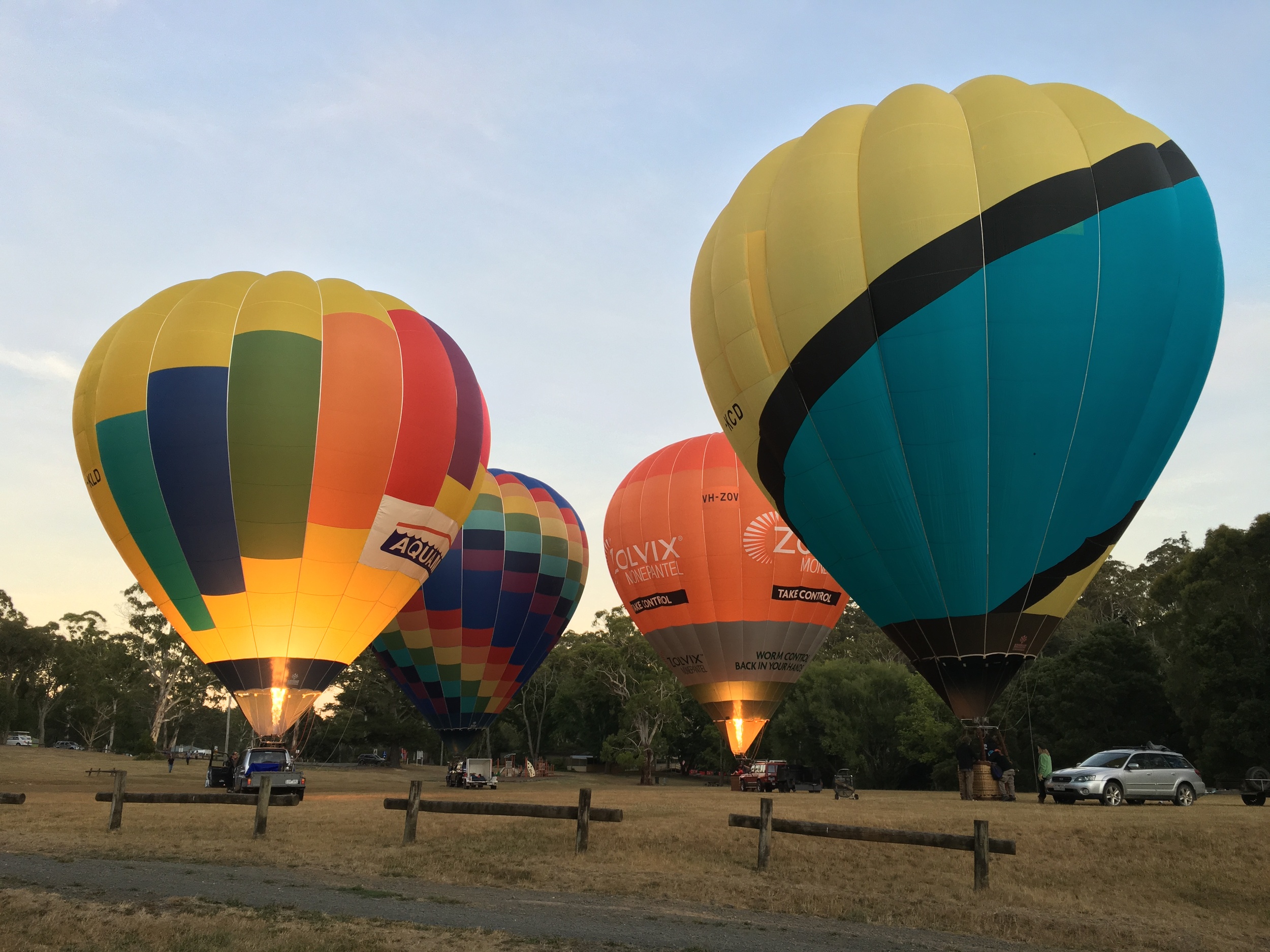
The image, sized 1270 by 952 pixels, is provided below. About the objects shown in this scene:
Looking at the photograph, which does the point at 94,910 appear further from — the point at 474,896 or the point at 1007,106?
the point at 1007,106

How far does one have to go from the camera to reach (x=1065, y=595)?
18375 millimetres

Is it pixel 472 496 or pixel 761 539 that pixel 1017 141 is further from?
pixel 472 496

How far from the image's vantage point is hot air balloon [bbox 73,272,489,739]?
2338 centimetres

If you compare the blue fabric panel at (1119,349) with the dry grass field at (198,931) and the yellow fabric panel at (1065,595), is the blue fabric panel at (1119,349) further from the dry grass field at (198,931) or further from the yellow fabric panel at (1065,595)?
the dry grass field at (198,931)

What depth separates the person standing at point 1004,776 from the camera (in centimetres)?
2100

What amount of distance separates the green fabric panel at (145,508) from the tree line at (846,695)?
589 inches

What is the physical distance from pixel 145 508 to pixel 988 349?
60.9 feet

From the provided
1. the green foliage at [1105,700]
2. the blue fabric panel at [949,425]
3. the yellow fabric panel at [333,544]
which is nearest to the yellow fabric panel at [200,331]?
the yellow fabric panel at [333,544]

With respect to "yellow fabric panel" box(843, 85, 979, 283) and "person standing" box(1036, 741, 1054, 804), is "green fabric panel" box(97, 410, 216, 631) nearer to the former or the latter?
"yellow fabric panel" box(843, 85, 979, 283)

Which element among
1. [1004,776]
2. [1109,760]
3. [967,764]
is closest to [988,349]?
[967,764]

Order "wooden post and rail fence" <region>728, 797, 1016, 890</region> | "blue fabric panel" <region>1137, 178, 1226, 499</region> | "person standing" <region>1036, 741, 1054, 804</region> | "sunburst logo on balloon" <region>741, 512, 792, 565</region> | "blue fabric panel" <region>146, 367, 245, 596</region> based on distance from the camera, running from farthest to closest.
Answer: "sunburst logo on balloon" <region>741, 512, 792, 565</region>
"blue fabric panel" <region>146, 367, 245, 596</region>
"person standing" <region>1036, 741, 1054, 804</region>
"blue fabric panel" <region>1137, 178, 1226, 499</region>
"wooden post and rail fence" <region>728, 797, 1016, 890</region>

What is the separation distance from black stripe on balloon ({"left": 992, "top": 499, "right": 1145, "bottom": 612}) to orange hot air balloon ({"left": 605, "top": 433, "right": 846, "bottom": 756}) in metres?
13.7

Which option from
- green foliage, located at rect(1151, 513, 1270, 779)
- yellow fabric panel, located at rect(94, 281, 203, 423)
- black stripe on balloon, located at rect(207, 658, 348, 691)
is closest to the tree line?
green foliage, located at rect(1151, 513, 1270, 779)

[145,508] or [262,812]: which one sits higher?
[145,508]
